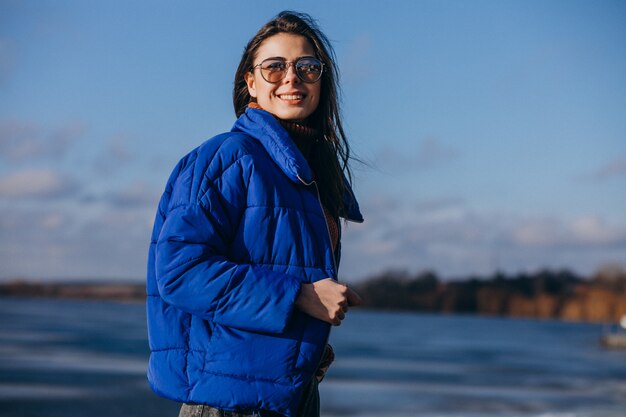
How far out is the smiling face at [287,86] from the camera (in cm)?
186

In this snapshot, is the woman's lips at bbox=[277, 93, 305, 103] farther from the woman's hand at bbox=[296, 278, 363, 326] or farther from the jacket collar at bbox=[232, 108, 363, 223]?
the woman's hand at bbox=[296, 278, 363, 326]

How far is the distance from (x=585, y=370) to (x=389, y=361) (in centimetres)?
661

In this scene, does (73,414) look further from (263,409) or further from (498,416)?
(263,409)

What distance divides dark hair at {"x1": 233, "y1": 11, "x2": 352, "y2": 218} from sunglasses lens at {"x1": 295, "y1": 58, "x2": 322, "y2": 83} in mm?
48

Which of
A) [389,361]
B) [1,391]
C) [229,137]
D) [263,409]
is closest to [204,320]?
[263,409]

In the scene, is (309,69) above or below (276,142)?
above

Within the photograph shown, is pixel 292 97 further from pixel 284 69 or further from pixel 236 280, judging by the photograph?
pixel 236 280

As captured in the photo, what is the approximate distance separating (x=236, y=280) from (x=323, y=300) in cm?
17

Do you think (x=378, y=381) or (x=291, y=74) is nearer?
(x=291, y=74)

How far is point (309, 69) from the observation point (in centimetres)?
189

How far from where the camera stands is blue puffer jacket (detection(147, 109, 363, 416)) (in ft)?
5.08

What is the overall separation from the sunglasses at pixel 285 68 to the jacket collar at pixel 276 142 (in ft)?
0.36

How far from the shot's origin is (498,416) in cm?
1246

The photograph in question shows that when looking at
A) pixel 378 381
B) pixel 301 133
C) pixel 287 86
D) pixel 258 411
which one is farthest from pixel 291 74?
pixel 378 381
